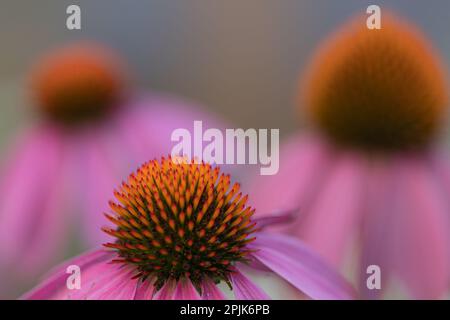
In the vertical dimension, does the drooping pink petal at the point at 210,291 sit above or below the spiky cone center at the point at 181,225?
below

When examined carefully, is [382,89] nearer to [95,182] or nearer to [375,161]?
[375,161]

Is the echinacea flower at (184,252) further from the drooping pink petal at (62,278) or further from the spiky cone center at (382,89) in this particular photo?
the spiky cone center at (382,89)

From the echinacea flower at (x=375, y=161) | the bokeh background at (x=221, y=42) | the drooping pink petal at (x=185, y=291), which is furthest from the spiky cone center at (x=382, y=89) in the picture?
the bokeh background at (x=221, y=42)

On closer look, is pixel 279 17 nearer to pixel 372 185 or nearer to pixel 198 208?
pixel 372 185

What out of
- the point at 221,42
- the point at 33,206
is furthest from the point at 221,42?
the point at 33,206

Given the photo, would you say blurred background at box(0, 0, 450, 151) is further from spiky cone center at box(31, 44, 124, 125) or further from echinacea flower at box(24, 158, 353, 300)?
echinacea flower at box(24, 158, 353, 300)

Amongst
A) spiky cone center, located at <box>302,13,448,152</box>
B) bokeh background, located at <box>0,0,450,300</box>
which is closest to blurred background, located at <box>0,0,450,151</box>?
bokeh background, located at <box>0,0,450,300</box>
